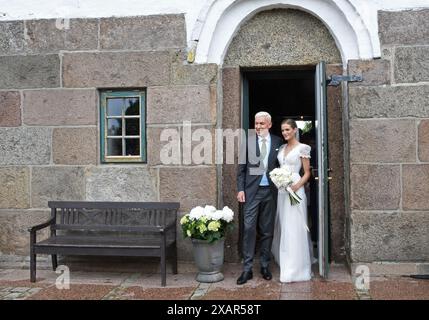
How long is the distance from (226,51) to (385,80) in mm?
1790

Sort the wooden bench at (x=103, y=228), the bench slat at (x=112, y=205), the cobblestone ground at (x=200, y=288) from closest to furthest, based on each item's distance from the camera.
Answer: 1. the cobblestone ground at (x=200, y=288)
2. the wooden bench at (x=103, y=228)
3. the bench slat at (x=112, y=205)

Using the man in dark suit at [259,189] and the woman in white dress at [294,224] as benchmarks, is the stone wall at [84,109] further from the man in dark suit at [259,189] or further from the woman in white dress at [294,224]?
the woman in white dress at [294,224]

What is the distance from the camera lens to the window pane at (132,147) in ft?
19.2

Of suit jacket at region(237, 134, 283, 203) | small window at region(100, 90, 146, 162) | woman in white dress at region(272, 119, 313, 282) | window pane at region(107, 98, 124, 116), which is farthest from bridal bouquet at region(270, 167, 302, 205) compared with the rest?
window pane at region(107, 98, 124, 116)

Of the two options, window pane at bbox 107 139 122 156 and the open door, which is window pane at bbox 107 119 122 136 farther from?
the open door

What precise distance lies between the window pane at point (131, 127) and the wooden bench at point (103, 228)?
0.83 m

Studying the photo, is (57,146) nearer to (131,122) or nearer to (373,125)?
(131,122)

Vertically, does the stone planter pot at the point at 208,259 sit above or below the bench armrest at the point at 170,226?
below

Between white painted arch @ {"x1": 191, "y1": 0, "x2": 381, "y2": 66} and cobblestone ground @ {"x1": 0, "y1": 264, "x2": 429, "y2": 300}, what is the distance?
2.35 meters

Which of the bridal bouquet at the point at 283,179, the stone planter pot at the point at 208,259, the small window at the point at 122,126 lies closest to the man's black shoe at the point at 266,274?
the stone planter pot at the point at 208,259

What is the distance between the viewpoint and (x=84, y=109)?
18.9 feet

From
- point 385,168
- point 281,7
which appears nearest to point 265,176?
point 385,168

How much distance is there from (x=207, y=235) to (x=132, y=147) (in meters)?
1.48

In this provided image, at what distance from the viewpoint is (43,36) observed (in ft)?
19.2
